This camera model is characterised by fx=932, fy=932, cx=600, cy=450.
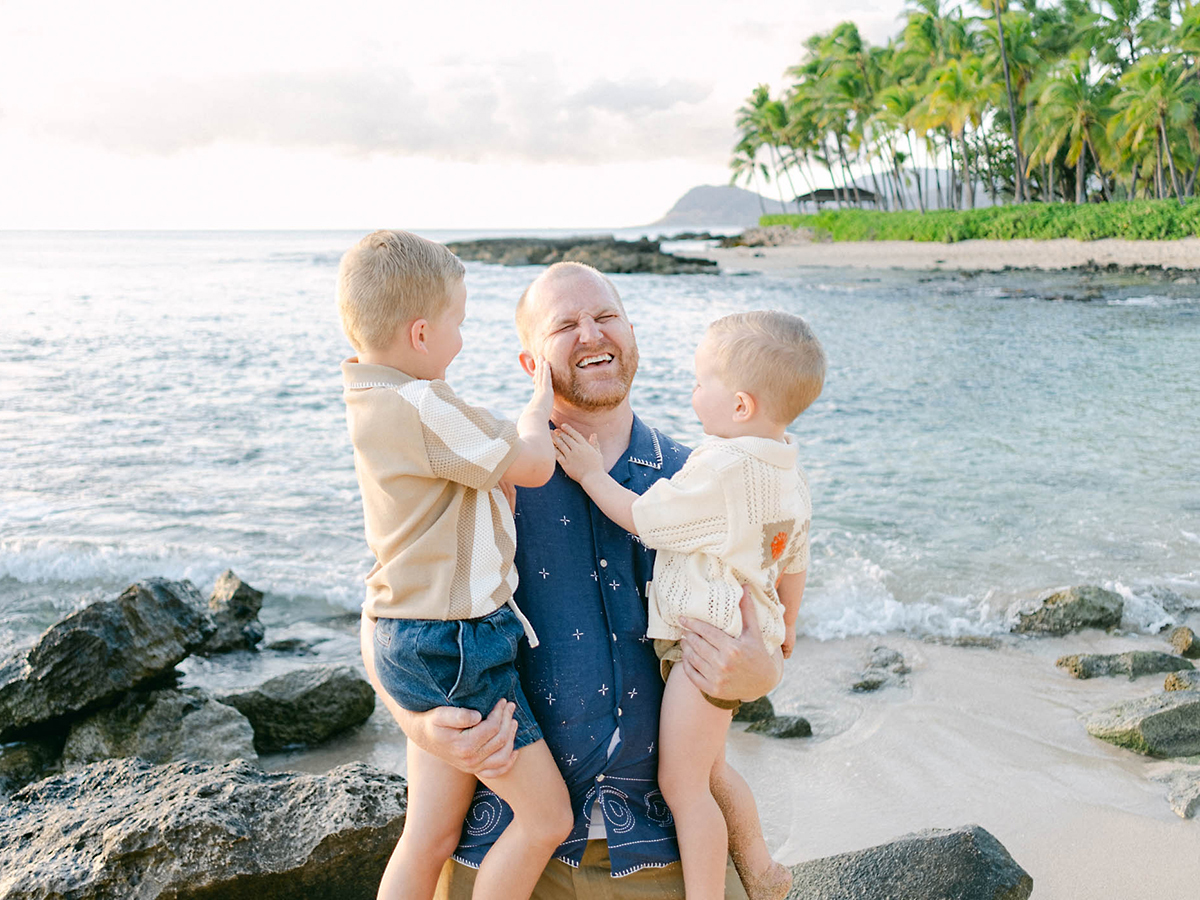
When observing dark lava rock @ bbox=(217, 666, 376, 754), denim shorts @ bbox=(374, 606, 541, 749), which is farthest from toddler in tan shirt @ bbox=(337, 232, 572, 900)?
dark lava rock @ bbox=(217, 666, 376, 754)

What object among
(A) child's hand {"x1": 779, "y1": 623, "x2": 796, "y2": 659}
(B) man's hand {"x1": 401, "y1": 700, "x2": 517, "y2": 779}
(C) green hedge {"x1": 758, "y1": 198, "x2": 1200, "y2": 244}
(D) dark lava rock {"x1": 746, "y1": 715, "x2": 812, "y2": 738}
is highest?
(C) green hedge {"x1": 758, "y1": 198, "x2": 1200, "y2": 244}

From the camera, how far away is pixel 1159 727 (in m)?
4.36

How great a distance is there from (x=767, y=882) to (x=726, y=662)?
737 millimetres

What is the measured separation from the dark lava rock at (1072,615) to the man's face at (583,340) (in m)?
4.63

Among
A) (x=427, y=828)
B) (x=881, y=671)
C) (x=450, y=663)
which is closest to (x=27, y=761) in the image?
(x=427, y=828)

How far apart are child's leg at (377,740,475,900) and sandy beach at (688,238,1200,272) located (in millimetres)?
38425

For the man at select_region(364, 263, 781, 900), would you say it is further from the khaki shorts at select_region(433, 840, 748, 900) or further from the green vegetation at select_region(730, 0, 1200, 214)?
the green vegetation at select_region(730, 0, 1200, 214)

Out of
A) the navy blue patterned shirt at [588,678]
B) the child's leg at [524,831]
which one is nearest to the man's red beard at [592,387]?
the navy blue patterned shirt at [588,678]

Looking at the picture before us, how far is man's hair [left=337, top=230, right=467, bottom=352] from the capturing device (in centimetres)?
206

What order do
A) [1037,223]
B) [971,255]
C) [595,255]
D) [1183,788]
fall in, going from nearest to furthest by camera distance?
Result: [1183,788]
[1037,223]
[971,255]
[595,255]

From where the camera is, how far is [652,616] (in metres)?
2.30

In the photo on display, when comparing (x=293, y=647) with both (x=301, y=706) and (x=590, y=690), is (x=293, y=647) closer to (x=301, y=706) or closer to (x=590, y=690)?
(x=301, y=706)

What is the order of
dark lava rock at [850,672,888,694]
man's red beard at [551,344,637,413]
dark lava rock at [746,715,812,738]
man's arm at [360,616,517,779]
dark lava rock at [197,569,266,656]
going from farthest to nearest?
1. dark lava rock at [197,569,266,656]
2. dark lava rock at [850,672,888,694]
3. dark lava rock at [746,715,812,738]
4. man's red beard at [551,344,637,413]
5. man's arm at [360,616,517,779]

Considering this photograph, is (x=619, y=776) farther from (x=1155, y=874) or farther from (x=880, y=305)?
(x=880, y=305)
